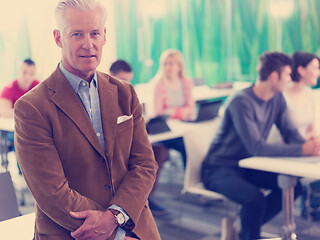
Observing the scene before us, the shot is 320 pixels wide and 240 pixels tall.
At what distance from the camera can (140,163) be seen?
162 cm

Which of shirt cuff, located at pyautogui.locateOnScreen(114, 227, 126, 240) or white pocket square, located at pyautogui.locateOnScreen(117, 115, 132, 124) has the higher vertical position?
white pocket square, located at pyautogui.locateOnScreen(117, 115, 132, 124)

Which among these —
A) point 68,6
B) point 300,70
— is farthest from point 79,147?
point 300,70

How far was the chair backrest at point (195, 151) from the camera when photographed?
130 inches

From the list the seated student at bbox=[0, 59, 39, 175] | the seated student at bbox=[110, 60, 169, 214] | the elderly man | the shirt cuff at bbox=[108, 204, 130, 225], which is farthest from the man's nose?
the seated student at bbox=[0, 59, 39, 175]

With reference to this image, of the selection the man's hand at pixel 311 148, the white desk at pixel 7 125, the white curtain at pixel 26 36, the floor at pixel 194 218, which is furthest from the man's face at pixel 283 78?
the white curtain at pixel 26 36

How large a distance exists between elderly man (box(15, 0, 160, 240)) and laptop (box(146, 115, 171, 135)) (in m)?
2.34

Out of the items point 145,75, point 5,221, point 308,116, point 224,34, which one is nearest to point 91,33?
point 5,221

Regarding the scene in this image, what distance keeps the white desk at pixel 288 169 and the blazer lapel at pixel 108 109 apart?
144 cm

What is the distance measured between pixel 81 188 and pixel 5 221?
2.02ft

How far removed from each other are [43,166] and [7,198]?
0.65 meters

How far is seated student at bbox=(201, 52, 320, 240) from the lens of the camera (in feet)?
9.93

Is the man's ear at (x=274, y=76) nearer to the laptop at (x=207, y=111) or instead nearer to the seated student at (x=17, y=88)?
the laptop at (x=207, y=111)

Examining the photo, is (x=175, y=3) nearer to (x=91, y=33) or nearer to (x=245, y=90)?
(x=245, y=90)

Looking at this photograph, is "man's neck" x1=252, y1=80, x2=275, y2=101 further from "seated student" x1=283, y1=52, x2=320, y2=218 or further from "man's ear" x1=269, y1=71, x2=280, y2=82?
"seated student" x1=283, y1=52, x2=320, y2=218
